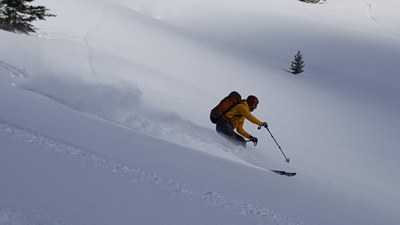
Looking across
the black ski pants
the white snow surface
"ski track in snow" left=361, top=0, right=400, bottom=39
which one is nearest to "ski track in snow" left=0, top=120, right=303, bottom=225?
the white snow surface

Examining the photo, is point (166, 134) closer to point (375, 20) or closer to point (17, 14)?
point (17, 14)

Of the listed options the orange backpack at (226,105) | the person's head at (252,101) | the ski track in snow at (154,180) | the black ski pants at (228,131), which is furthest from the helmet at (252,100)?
the ski track in snow at (154,180)

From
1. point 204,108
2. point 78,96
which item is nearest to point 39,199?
point 78,96

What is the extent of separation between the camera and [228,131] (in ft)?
30.5

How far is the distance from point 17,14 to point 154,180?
12035 millimetres

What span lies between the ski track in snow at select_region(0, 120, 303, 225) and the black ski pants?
3.65 metres

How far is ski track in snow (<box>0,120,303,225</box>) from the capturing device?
5.33 m

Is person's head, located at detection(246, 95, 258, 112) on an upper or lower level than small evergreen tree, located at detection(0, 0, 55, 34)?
lower

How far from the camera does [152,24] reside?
92.0ft

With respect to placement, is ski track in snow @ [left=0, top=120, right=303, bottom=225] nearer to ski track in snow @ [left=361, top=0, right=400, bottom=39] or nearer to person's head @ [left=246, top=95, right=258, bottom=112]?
person's head @ [left=246, top=95, right=258, bottom=112]

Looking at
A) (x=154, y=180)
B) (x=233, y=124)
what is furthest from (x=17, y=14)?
(x=154, y=180)

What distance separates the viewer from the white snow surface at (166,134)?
4816 millimetres

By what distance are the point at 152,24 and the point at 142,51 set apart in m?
8.13

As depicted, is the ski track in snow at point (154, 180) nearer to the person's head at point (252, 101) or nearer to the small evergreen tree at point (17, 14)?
the person's head at point (252, 101)
